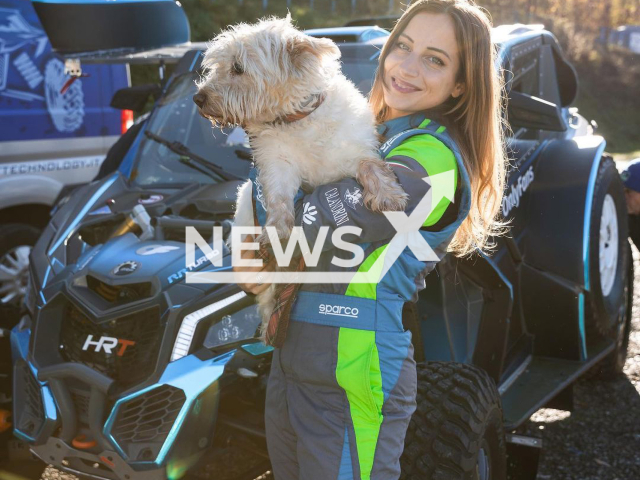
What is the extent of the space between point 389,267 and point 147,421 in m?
1.15

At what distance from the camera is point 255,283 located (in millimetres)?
2242

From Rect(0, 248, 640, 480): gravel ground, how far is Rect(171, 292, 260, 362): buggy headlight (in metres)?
1.14

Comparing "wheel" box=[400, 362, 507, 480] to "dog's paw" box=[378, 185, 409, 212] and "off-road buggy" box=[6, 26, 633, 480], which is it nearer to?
"off-road buggy" box=[6, 26, 633, 480]

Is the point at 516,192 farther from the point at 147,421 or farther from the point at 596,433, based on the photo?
the point at 147,421

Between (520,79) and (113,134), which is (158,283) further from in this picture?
(113,134)

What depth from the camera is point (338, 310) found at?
2.00 meters

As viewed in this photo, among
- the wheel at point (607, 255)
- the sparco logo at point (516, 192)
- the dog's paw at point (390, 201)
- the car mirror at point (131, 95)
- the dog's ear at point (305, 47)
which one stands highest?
the dog's ear at point (305, 47)

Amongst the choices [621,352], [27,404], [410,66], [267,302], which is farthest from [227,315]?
[621,352]

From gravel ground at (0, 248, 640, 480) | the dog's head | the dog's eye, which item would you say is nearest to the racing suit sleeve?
the dog's head

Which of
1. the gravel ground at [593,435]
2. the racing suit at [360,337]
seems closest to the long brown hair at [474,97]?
the racing suit at [360,337]

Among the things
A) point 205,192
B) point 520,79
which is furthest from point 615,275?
point 205,192

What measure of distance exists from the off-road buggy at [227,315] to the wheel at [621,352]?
0.29 m

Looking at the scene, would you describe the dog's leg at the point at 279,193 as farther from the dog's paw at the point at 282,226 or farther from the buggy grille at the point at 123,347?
the buggy grille at the point at 123,347

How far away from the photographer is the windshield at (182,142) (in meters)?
3.72
